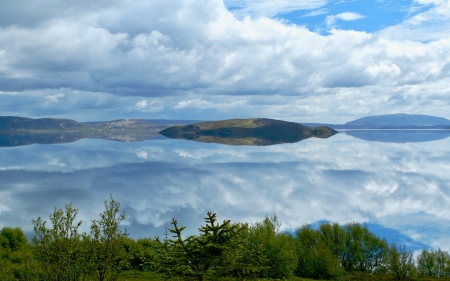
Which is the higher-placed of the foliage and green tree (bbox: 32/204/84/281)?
green tree (bbox: 32/204/84/281)

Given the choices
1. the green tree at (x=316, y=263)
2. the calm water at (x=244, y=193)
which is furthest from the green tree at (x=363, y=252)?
the calm water at (x=244, y=193)

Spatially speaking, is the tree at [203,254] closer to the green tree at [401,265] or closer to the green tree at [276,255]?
the green tree at [276,255]

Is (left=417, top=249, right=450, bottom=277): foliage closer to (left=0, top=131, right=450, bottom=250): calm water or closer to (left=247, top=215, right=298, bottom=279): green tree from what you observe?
(left=0, top=131, right=450, bottom=250): calm water

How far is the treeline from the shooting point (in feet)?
49.3

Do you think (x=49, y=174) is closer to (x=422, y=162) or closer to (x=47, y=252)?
(x=47, y=252)

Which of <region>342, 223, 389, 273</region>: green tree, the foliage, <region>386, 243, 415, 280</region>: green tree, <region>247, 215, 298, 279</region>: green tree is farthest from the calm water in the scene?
<region>247, 215, 298, 279</region>: green tree

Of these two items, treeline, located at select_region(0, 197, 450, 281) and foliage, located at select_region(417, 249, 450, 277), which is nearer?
treeline, located at select_region(0, 197, 450, 281)

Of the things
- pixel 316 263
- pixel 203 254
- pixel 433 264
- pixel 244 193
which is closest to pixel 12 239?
pixel 316 263

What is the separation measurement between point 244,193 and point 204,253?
81612 mm

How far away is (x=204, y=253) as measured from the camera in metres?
14.9

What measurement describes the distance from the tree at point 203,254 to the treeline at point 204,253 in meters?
0.04

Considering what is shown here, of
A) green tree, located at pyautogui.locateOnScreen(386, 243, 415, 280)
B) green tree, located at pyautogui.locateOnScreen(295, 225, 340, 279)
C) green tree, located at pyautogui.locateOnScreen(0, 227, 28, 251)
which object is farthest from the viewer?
Answer: green tree, located at pyautogui.locateOnScreen(386, 243, 415, 280)

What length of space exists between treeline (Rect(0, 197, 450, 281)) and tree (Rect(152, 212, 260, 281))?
0.04 meters

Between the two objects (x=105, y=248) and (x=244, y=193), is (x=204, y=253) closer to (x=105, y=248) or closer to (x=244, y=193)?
(x=105, y=248)
